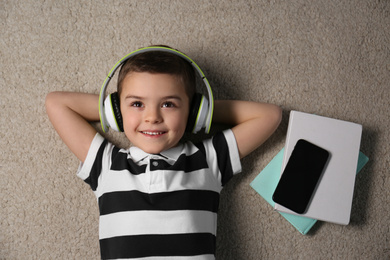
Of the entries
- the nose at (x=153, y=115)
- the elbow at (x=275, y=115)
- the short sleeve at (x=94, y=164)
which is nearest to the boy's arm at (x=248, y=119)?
the elbow at (x=275, y=115)

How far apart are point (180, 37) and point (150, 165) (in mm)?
427

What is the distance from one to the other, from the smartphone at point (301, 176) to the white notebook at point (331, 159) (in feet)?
0.05

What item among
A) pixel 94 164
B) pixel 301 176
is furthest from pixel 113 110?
pixel 301 176

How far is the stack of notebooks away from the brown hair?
1.13 ft

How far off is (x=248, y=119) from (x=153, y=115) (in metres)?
0.30

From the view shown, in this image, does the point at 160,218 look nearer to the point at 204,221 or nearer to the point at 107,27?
the point at 204,221

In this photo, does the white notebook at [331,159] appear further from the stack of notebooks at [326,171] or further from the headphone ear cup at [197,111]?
the headphone ear cup at [197,111]

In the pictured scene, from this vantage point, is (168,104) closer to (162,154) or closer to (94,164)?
(162,154)

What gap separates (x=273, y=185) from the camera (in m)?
1.04

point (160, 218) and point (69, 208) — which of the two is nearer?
point (160, 218)

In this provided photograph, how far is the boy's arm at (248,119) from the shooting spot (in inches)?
37.5

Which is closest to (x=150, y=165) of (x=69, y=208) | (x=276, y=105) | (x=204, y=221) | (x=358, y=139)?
(x=204, y=221)

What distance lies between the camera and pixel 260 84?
1.09 metres

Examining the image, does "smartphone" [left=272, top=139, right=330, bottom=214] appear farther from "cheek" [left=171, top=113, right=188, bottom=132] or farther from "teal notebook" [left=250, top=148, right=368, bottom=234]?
"cheek" [left=171, top=113, right=188, bottom=132]
